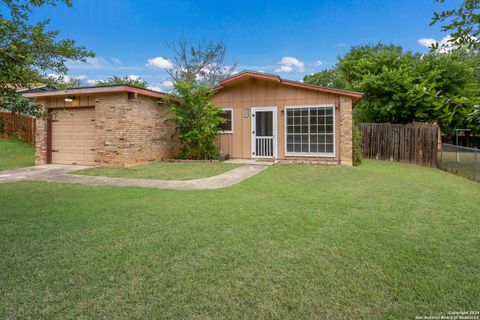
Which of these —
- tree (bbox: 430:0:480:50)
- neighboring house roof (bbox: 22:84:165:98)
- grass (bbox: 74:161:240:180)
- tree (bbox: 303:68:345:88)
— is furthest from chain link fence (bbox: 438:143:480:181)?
tree (bbox: 303:68:345:88)

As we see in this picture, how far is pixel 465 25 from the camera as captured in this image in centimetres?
160

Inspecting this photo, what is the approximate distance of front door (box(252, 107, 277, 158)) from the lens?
1091cm

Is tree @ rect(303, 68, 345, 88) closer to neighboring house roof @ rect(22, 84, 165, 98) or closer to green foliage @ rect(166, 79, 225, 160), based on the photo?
green foliage @ rect(166, 79, 225, 160)

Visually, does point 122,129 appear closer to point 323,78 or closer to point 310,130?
point 310,130

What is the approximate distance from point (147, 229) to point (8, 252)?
4.48 ft

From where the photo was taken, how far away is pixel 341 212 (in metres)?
4.19

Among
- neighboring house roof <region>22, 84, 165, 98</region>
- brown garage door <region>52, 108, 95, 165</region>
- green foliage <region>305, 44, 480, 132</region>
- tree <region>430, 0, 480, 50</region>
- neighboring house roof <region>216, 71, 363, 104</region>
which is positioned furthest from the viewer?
green foliage <region>305, 44, 480, 132</region>

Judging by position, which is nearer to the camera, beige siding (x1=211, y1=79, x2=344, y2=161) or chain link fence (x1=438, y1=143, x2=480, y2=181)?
chain link fence (x1=438, y1=143, x2=480, y2=181)

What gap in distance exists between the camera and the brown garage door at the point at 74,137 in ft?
32.9

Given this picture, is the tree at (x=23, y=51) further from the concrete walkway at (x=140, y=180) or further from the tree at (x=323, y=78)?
the tree at (x=323, y=78)

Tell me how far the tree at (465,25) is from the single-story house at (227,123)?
335 inches

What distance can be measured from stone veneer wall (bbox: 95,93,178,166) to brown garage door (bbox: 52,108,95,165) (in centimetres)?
52

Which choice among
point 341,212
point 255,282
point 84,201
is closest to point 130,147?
point 84,201

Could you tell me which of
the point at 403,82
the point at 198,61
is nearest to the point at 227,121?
the point at 403,82
